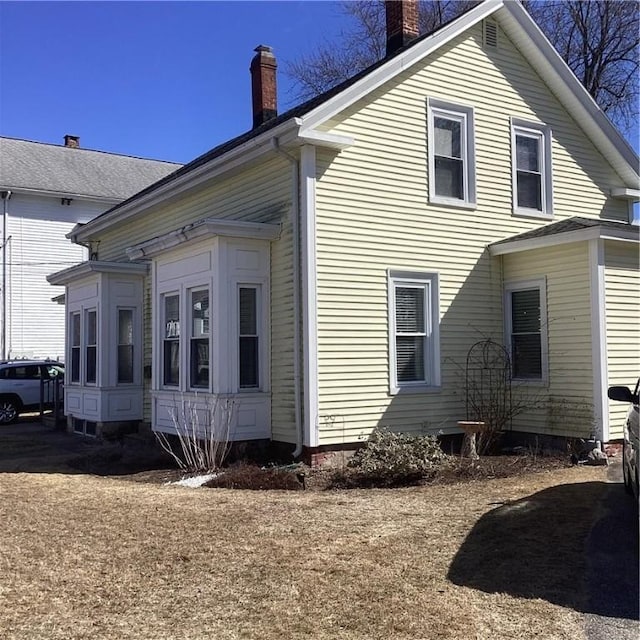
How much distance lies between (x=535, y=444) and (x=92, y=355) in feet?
30.0

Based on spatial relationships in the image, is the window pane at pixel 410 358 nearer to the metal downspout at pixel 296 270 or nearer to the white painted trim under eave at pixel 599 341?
the metal downspout at pixel 296 270

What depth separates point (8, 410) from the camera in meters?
20.1

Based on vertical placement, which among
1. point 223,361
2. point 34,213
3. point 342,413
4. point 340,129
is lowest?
point 342,413

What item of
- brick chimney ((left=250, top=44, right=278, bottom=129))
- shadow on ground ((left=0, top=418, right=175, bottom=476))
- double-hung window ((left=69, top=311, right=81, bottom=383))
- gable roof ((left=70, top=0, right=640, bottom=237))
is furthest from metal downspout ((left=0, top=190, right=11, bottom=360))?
brick chimney ((left=250, top=44, right=278, bottom=129))

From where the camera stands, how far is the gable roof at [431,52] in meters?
10.8

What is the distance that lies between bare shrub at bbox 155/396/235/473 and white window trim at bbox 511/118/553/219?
21.5 feet

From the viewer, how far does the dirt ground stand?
471 centimetres

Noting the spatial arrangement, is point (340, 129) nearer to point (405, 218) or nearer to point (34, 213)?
point (405, 218)

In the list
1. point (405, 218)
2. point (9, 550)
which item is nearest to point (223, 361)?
point (405, 218)

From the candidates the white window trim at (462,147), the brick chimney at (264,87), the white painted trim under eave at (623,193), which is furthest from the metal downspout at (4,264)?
the white painted trim under eave at (623,193)

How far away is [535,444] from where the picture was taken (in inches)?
470

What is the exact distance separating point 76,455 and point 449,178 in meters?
8.16

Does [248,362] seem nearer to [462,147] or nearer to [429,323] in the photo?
[429,323]

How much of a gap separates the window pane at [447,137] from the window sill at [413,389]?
3.94 metres
